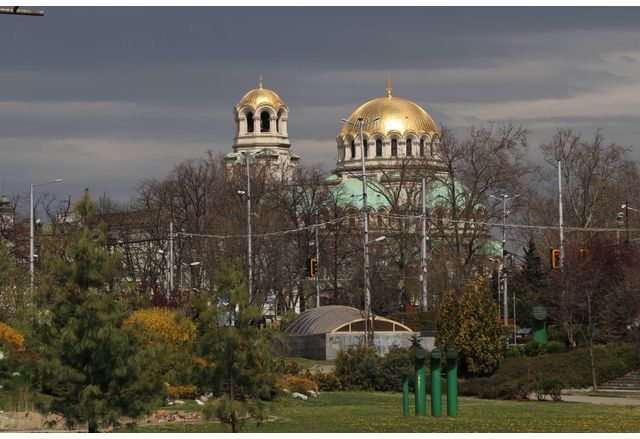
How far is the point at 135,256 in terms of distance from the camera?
86.2m

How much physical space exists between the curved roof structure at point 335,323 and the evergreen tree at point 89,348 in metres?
30.2

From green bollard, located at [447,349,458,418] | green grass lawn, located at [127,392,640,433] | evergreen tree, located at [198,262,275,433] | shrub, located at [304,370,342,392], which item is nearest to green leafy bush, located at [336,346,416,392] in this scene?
shrub, located at [304,370,342,392]

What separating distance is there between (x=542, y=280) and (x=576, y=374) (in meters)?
16.1

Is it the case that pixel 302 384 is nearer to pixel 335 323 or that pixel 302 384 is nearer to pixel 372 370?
pixel 372 370

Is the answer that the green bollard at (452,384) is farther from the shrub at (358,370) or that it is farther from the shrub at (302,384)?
the shrub at (358,370)

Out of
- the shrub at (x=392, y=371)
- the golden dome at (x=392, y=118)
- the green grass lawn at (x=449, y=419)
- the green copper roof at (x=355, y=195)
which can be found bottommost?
the green grass lawn at (x=449, y=419)

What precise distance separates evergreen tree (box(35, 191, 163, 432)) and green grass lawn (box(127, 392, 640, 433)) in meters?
2.71

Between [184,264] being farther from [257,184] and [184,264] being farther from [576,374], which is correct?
[576,374]

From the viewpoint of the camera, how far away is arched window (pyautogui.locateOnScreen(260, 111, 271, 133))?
460 feet

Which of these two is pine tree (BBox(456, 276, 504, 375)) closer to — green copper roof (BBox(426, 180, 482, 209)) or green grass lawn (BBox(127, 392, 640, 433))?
green grass lawn (BBox(127, 392, 640, 433))

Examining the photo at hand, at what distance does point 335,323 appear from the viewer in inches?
2224

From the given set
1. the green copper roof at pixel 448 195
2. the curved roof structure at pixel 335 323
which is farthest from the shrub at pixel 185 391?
the green copper roof at pixel 448 195

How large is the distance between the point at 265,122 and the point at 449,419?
370 feet

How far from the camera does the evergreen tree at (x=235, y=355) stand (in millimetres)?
26406
